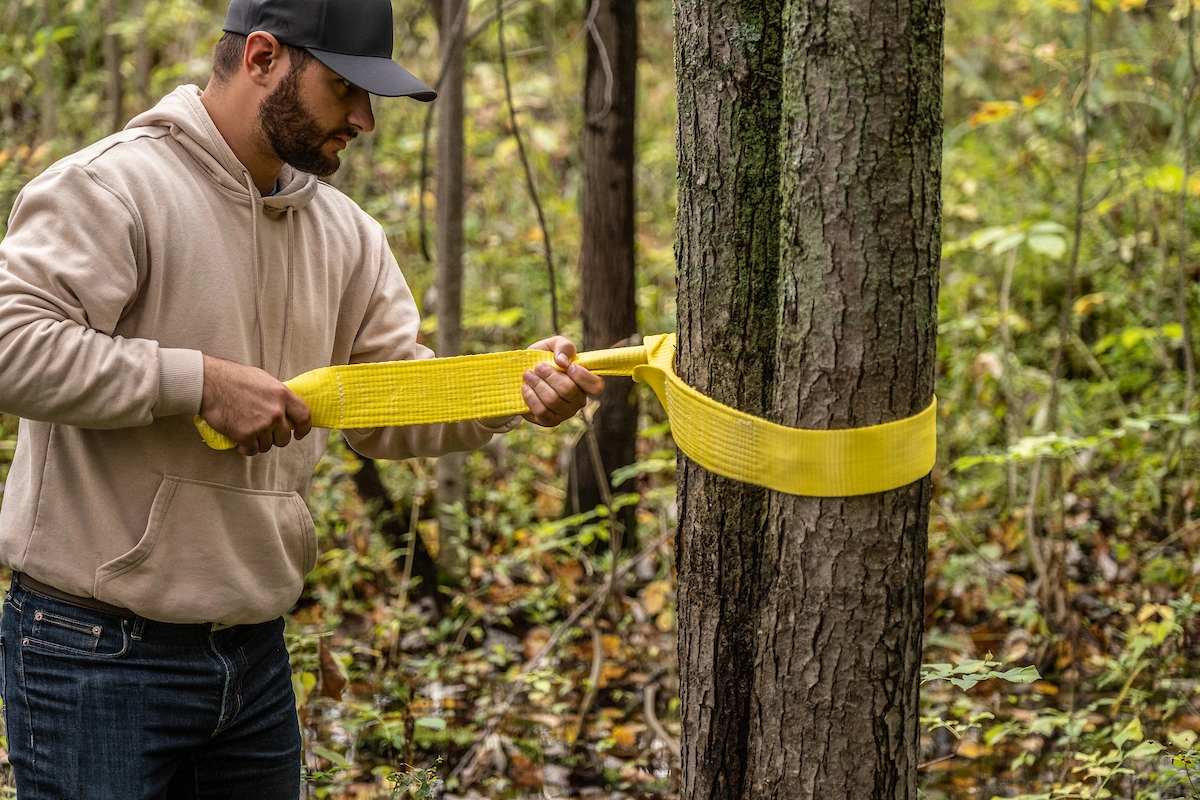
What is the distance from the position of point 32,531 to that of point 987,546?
12.8 ft

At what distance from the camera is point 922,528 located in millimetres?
1628

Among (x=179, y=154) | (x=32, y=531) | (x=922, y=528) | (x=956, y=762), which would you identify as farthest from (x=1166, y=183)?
(x=32, y=531)

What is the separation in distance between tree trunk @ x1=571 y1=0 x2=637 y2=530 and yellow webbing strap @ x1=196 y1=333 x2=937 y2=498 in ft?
8.40

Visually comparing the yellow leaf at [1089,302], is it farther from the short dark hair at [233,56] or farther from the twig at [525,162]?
the short dark hair at [233,56]

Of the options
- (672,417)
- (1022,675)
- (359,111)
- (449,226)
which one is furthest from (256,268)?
(449,226)

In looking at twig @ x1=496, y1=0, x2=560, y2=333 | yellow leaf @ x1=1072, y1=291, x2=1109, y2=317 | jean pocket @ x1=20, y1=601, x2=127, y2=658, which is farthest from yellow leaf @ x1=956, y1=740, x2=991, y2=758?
yellow leaf @ x1=1072, y1=291, x2=1109, y2=317

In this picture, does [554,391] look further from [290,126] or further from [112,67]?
[112,67]

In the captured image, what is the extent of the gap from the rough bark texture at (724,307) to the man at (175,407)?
40cm

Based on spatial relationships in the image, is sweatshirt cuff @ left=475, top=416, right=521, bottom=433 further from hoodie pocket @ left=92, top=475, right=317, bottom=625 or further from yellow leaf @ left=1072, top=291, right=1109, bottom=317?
yellow leaf @ left=1072, top=291, right=1109, bottom=317

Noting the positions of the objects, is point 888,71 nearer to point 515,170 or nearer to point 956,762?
point 956,762

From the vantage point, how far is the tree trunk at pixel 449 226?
166 inches

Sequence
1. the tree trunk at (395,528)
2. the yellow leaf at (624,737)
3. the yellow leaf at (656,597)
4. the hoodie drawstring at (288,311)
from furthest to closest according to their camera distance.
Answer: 1. the tree trunk at (395,528)
2. the yellow leaf at (656,597)
3. the yellow leaf at (624,737)
4. the hoodie drawstring at (288,311)

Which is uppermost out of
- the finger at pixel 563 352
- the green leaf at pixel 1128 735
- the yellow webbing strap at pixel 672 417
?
the finger at pixel 563 352

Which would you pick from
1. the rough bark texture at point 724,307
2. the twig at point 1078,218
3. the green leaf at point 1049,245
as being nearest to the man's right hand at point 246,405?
the rough bark texture at point 724,307
